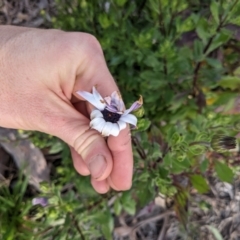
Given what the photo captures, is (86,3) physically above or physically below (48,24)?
above

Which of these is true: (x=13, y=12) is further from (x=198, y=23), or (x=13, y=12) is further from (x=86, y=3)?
(x=198, y=23)

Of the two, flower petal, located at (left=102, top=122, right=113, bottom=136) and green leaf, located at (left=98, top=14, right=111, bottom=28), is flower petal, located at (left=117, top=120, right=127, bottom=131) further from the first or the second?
green leaf, located at (left=98, top=14, right=111, bottom=28)

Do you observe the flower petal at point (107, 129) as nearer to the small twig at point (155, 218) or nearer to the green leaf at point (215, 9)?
the green leaf at point (215, 9)

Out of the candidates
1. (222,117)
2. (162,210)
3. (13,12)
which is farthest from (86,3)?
(162,210)

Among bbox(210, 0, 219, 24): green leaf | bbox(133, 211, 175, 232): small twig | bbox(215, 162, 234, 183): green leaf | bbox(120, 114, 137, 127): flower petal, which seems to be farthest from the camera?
bbox(133, 211, 175, 232): small twig

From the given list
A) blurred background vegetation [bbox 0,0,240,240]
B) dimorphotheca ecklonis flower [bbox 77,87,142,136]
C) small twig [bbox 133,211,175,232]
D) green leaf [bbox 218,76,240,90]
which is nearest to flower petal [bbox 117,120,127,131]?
dimorphotheca ecklonis flower [bbox 77,87,142,136]

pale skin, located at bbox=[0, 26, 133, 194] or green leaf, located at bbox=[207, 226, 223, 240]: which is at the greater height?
pale skin, located at bbox=[0, 26, 133, 194]
